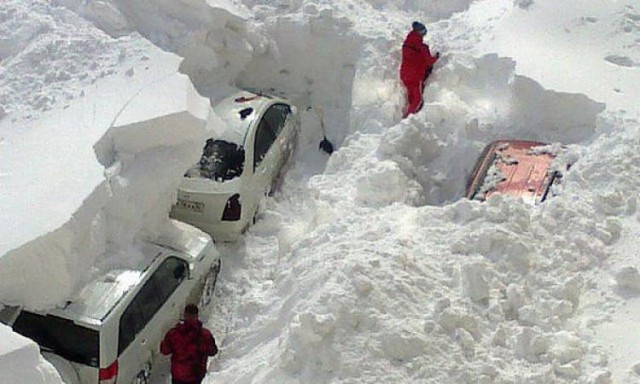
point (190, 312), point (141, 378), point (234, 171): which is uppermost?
point (234, 171)

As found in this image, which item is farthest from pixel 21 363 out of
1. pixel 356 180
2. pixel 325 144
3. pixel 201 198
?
pixel 325 144

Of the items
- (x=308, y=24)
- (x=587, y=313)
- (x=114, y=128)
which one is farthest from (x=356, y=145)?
(x=587, y=313)

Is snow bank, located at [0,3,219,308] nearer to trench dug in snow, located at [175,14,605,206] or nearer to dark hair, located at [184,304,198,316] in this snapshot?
dark hair, located at [184,304,198,316]

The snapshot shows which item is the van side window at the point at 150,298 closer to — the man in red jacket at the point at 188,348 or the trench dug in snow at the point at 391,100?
the man in red jacket at the point at 188,348

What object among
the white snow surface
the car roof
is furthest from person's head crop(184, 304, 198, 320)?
the car roof

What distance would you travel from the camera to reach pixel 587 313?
7.91m

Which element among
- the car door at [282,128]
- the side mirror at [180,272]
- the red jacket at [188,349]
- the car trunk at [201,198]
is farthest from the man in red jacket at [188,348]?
the car door at [282,128]

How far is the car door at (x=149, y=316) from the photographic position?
27.2 feet

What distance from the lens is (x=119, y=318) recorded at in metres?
8.16

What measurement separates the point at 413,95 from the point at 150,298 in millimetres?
4647

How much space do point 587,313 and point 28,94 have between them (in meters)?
5.75

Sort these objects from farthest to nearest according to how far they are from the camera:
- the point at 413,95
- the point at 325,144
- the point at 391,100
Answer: the point at 325,144, the point at 391,100, the point at 413,95

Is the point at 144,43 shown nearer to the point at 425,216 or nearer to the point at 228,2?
the point at 228,2

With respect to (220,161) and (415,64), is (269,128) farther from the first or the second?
(415,64)
